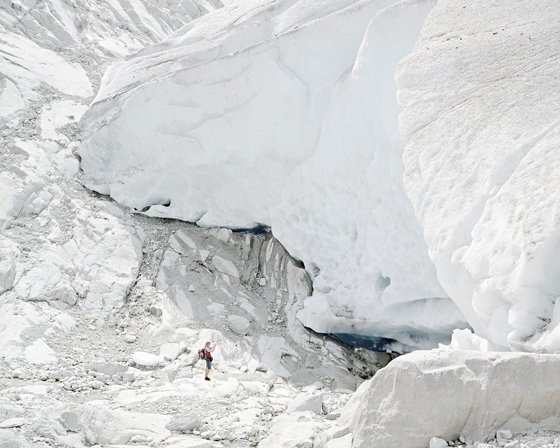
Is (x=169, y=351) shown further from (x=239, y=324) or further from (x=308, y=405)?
(x=308, y=405)

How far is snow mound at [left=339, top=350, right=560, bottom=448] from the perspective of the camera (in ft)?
15.0

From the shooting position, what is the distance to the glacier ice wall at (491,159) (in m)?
5.30

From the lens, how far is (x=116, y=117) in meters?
11.4

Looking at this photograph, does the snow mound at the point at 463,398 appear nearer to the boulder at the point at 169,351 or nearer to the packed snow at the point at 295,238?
the packed snow at the point at 295,238

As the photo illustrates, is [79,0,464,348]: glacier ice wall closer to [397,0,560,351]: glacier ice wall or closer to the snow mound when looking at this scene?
[397,0,560,351]: glacier ice wall

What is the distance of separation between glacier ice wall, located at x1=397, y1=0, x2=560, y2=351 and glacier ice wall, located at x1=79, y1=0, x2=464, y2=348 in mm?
983

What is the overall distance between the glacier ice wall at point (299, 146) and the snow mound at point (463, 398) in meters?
3.47

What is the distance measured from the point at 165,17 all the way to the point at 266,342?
12.9 metres

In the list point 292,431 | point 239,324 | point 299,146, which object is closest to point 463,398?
point 292,431

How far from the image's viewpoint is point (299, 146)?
1020 centimetres

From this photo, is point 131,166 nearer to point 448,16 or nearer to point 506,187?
point 448,16

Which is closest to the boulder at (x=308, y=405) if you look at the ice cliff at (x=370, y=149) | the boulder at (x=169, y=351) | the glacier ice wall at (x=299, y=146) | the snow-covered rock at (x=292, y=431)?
the snow-covered rock at (x=292, y=431)

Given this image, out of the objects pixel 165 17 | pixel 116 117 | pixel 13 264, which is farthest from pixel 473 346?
pixel 165 17

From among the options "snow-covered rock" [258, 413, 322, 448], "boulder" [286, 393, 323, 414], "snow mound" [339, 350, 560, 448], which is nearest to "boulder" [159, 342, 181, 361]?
"boulder" [286, 393, 323, 414]
